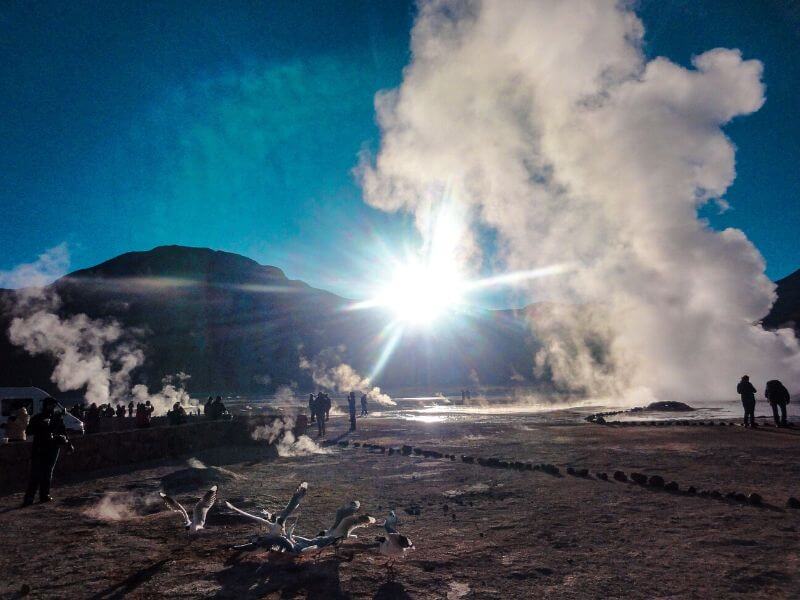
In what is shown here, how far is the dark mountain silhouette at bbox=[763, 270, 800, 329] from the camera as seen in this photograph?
94062mm

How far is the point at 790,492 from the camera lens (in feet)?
27.2

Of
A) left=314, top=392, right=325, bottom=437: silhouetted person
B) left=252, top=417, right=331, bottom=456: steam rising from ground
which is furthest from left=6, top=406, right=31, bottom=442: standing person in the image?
left=314, top=392, right=325, bottom=437: silhouetted person

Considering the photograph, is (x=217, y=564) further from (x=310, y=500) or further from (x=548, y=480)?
(x=548, y=480)

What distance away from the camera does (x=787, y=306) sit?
116 meters

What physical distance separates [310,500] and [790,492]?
8.28 metres

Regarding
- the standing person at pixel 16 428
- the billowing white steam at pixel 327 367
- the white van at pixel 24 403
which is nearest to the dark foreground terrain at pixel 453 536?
the standing person at pixel 16 428

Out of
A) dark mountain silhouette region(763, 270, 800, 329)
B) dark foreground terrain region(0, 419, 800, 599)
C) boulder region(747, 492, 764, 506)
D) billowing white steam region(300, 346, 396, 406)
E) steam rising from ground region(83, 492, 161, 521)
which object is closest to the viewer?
dark foreground terrain region(0, 419, 800, 599)

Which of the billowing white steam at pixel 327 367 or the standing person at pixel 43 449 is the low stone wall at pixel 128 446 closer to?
the standing person at pixel 43 449

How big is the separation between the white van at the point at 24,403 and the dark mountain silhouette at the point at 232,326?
7806cm

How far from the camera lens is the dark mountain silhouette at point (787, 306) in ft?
309

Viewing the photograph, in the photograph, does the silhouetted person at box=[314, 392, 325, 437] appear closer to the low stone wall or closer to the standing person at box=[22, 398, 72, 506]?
the low stone wall

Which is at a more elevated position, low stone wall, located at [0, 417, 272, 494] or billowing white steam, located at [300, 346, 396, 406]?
billowing white steam, located at [300, 346, 396, 406]

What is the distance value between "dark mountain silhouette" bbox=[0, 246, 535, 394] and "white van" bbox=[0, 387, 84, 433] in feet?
256

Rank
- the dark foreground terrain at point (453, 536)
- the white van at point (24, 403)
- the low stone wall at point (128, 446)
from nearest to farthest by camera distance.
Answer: the dark foreground terrain at point (453, 536), the low stone wall at point (128, 446), the white van at point (24, 403)
